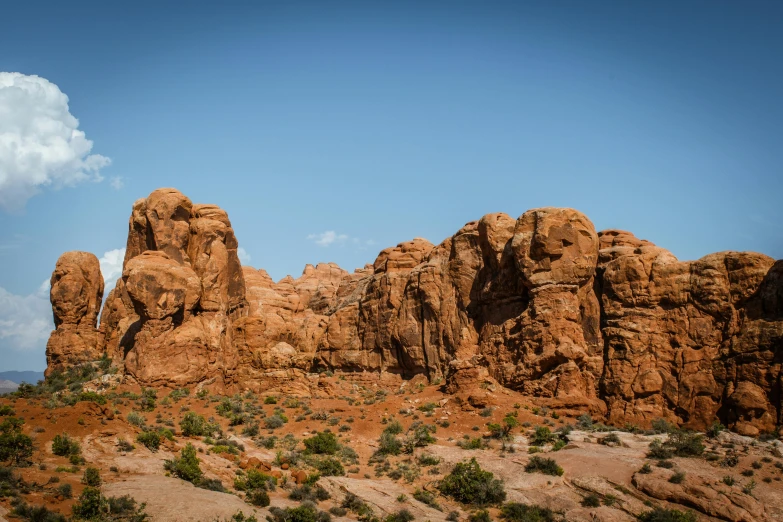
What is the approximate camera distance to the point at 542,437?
29.1m

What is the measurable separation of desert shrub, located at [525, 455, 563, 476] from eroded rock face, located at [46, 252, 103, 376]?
30.3m

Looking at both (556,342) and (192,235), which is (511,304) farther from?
(192,235)

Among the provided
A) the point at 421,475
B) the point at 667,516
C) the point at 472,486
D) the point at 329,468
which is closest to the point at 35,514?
Answer: the point at 329,468

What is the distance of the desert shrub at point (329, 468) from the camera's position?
84.4 feet

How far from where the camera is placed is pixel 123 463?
2242cm

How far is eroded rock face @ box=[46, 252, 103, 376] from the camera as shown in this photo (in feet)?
141

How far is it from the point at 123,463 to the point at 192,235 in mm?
22871

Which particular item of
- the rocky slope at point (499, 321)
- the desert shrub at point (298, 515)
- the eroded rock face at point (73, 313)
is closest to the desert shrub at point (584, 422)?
the rocky slope at point (499, 321)

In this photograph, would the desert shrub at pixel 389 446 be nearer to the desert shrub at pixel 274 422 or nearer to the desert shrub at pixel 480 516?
the desert shrub at pixel 274 422

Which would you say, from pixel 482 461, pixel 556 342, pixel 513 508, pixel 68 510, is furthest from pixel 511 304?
pixel 68 510

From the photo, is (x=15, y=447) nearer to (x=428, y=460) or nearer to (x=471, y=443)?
(x=428, y=460)

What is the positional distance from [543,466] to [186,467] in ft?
42.7

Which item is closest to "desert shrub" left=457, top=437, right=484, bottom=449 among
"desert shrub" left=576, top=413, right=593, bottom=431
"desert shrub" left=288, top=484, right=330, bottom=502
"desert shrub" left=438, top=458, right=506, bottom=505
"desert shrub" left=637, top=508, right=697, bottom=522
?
"desert shrub" left=438, top=458, right=506, bottom=505

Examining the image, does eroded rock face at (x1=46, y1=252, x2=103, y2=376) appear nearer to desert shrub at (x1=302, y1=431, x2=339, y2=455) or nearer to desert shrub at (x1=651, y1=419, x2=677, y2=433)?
desert shrub at (x1=302, y1=431, x2=339, y2=455)
